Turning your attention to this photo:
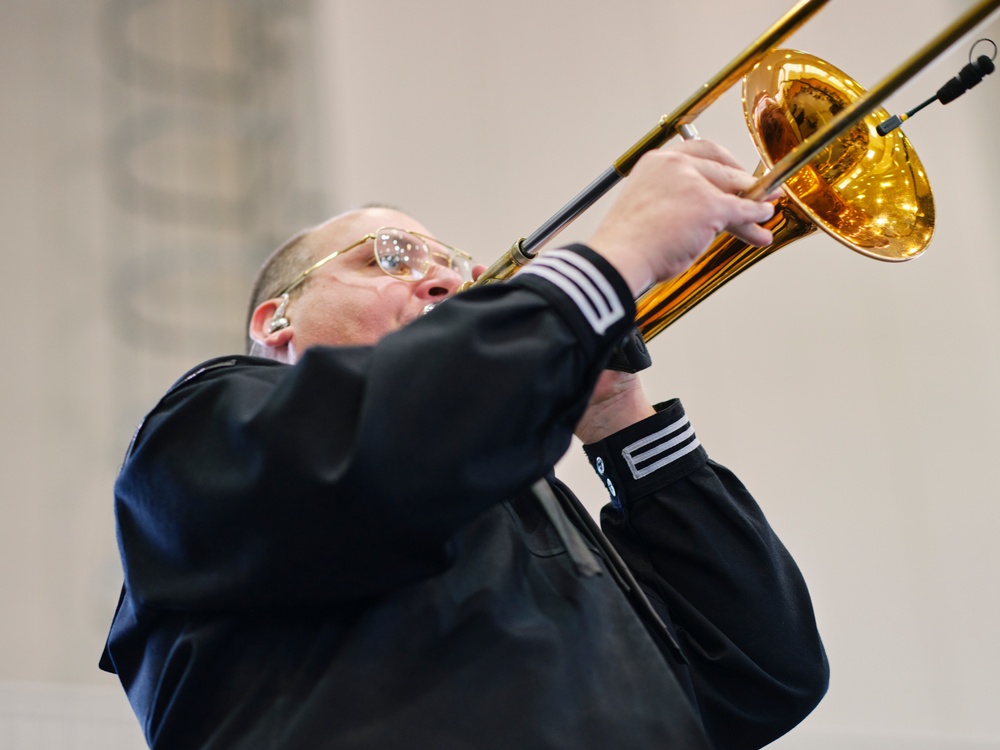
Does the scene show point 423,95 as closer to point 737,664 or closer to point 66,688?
point 66,688

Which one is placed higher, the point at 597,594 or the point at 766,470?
the point at 597,594

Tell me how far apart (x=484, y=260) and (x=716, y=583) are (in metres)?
2.45

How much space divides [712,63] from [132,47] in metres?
2.31

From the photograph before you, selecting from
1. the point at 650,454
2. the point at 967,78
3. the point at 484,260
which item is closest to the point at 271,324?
the point at 650,454

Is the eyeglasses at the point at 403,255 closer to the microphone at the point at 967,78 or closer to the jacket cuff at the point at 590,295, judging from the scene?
the jacket cuff at the point at 590,295

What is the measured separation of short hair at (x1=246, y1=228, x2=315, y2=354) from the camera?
2090 millimetres

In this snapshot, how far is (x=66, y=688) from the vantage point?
3436 millimetres

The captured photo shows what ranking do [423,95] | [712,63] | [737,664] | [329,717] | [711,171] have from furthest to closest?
[423,95]
[712,63]
[737,664]
[711,171]
[329,717]

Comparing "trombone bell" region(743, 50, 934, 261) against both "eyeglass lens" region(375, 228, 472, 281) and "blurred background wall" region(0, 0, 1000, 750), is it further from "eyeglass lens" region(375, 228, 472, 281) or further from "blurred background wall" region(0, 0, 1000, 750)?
"blurred background wall" region(0, 0, 1000, 750)

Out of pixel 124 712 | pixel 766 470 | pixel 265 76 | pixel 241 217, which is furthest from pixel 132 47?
pixel 766 470

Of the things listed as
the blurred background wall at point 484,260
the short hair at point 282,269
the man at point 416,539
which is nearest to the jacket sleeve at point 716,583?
the man at point 416,539

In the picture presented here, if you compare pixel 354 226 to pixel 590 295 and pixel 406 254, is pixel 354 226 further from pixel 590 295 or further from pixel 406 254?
pixel 590 295

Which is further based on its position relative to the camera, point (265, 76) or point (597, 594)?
point (265, 76)

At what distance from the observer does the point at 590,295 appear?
119 cm
